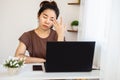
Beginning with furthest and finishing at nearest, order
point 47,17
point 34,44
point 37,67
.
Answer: point 34,44 < point 47,17 < point 37,67

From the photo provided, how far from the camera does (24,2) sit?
10.9 ft

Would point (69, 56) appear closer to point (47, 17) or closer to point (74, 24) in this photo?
point (47, 17)

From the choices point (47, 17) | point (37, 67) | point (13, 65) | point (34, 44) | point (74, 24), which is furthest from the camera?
point (74, 24)

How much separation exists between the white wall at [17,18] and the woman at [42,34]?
140 cm

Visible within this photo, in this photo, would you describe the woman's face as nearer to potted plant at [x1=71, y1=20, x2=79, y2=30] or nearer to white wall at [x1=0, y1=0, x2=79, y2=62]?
potted plant at [x1=71, y1=20, x2=79, y2=30]

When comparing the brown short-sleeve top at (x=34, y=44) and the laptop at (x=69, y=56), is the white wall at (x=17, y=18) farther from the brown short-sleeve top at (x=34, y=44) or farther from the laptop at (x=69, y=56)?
the laptop at (x=69, y=56)

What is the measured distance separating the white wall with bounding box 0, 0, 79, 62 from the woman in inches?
55.1

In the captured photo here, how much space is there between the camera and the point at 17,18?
3.34 metres

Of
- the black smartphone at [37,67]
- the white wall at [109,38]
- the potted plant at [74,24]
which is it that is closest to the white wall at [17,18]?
the potted plant at [74,24]

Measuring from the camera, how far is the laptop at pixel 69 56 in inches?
53.6

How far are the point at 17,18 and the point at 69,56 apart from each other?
2135mm

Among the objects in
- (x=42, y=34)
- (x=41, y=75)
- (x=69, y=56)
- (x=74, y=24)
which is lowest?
(x=41, y=75)

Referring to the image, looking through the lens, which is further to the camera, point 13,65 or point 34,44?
point 34,44

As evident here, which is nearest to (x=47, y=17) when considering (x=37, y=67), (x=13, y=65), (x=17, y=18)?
(x=37, y=67)
